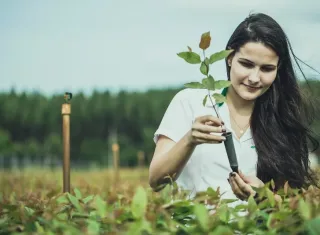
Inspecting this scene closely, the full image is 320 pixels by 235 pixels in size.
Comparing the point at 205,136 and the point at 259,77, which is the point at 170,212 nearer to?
the point at 205,136

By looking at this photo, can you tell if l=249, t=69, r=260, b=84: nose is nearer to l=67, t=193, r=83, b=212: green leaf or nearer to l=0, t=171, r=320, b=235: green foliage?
l=0, t=171, r=320, b=235: green foliage

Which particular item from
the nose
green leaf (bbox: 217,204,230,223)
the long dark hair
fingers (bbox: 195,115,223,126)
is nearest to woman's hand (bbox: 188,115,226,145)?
fingers (bbox: 195,115,223,126)

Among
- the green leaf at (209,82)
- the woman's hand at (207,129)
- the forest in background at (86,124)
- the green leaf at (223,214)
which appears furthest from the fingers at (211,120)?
the forest in background at (86,124)

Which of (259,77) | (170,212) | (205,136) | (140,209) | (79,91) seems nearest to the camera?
(140,209)

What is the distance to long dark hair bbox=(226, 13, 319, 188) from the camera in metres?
2.96

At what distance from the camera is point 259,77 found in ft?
9.40

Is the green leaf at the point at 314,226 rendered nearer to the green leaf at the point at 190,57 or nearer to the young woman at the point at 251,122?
the green leaf at the point at 190,57

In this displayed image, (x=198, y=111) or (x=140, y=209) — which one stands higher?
(x=198, y=111)

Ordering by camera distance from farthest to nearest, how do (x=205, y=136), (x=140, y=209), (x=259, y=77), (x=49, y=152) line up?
(x=49, y=152) < (x=259, y=77) < (x=205, y=136) < (x=140, y=209)

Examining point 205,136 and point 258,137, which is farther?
→ point 258,137

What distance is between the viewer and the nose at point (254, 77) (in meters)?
2.83

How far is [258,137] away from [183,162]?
643mm

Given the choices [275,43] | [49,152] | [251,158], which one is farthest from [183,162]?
[49,152]

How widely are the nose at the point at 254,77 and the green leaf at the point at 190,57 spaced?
721 mm
